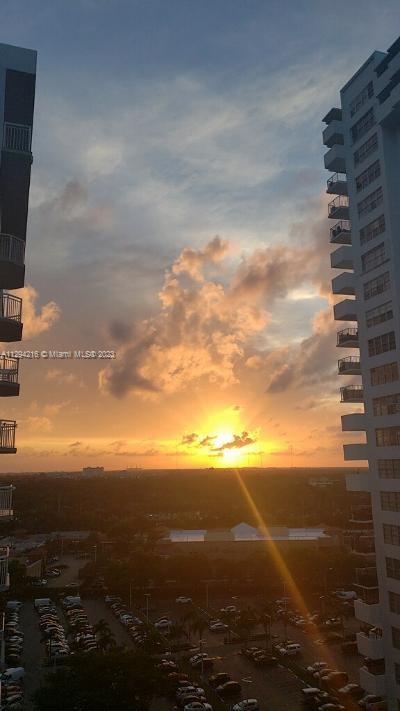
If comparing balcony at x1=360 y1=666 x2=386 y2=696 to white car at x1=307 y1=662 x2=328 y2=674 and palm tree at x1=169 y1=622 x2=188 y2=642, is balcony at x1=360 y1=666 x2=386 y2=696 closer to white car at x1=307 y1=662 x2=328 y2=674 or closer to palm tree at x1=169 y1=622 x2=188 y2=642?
white car at x1=307 y1=662 x2=328 y2=674

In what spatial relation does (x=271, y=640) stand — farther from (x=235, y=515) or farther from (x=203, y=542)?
(x=235, y=515)

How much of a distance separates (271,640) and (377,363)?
3601cm

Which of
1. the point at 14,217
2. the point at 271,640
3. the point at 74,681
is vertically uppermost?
the point at 14,217

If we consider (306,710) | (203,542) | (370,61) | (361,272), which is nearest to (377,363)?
(361,272)

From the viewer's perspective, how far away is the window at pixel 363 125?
42094 millimetres

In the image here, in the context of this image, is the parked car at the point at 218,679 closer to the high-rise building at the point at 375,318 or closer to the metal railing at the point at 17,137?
the high-rise building at the point at 375,318

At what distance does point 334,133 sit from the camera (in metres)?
45.5

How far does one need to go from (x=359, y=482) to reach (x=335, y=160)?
88.4ft

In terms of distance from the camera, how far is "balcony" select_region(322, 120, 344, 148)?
149 feet

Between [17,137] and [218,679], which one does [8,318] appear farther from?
[218,679]

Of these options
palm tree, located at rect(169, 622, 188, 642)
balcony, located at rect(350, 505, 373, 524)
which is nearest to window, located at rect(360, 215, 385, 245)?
balcony, located at rect(350, 505, 373, 524)

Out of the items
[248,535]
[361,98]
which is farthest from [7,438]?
[248,535]

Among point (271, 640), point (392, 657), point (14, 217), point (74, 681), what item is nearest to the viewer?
point (14, 217)

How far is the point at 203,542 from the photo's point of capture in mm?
95188
